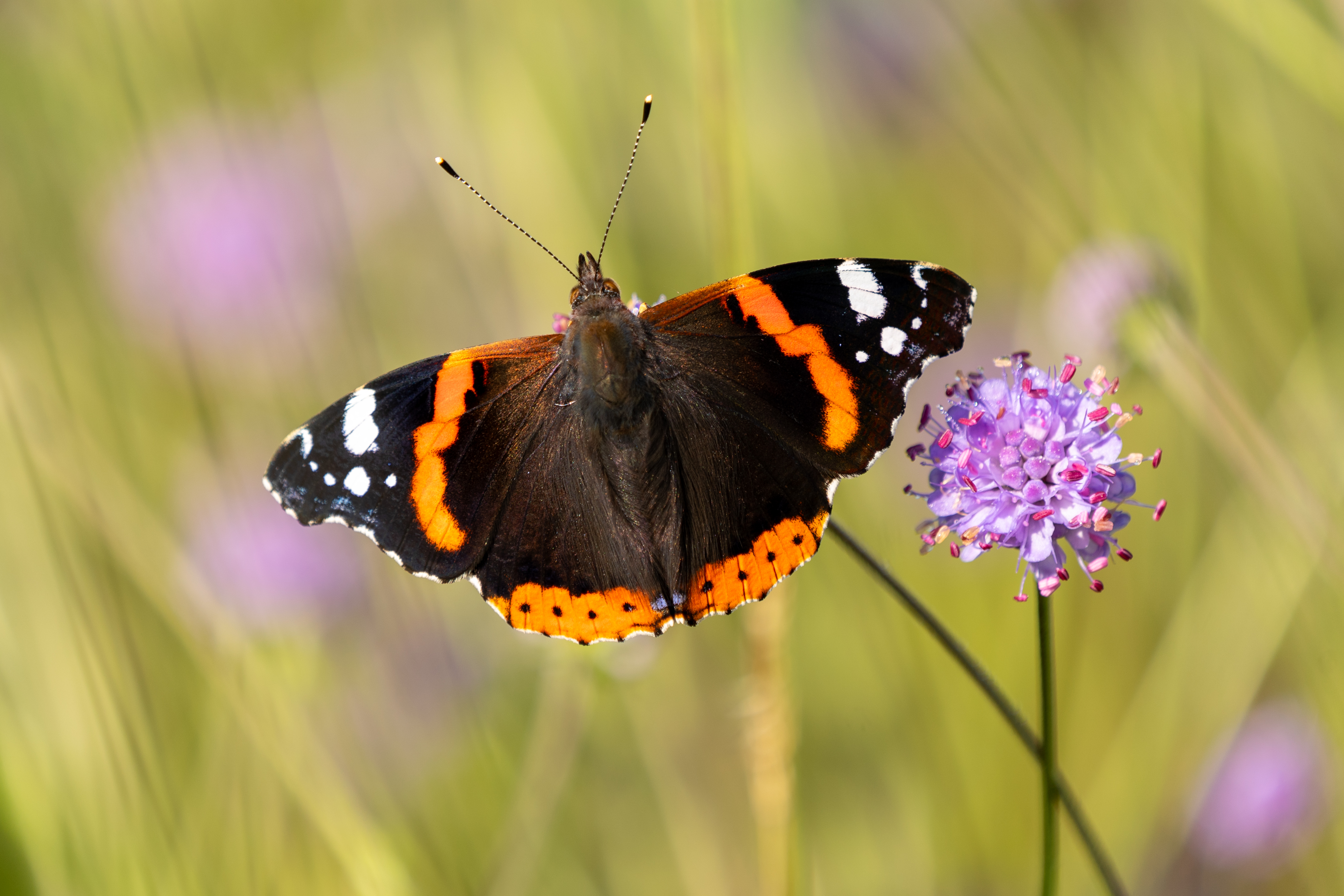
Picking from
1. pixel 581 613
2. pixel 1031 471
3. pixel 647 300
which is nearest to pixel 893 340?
pixel 1031 471

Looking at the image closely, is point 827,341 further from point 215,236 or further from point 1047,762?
point 215,236

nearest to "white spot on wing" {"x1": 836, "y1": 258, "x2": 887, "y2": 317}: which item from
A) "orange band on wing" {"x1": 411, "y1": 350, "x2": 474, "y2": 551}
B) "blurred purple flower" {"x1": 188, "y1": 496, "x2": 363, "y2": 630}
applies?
"orange band on wing" {"x1": 411, "y1": 350, "x2": 474, "y2": 551}

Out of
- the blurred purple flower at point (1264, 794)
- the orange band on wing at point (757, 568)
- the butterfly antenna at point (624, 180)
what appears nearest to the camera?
the orange band on wing at point (757, 568)

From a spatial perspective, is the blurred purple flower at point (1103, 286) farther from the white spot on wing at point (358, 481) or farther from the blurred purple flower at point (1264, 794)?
the white spot on wing at point (358, 481)

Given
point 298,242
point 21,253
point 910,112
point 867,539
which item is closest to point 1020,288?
point 910,112

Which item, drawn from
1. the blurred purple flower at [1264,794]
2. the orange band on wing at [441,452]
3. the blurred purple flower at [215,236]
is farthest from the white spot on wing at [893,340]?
the blurred purple flower at [215,236]

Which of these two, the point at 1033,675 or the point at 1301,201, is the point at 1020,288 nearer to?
the point at 1301,201

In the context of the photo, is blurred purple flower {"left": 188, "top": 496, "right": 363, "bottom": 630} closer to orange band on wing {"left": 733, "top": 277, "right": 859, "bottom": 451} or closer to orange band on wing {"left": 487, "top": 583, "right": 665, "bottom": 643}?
orange band on wing {"left": 487, "top": 583, "right": 665, "bottom": 643}
